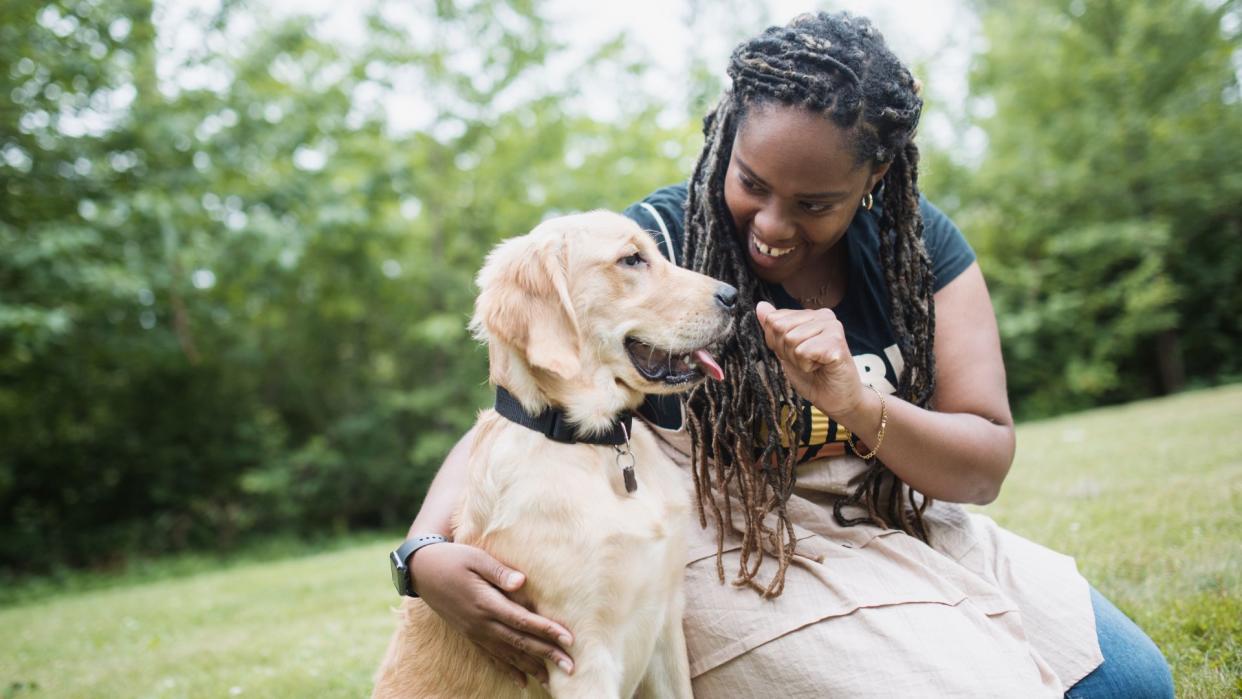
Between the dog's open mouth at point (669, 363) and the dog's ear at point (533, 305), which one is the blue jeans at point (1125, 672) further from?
the dog's ear at point (533, 305)

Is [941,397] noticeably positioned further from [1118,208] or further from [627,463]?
[1118,208]

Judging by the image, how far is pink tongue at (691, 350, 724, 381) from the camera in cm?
225

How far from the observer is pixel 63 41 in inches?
338

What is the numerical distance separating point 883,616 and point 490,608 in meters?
0.98

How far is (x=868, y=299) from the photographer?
2557mm

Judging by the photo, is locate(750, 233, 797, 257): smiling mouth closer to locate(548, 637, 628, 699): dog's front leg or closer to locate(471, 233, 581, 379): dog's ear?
locate(471, 233, 581, 379): dog's ear

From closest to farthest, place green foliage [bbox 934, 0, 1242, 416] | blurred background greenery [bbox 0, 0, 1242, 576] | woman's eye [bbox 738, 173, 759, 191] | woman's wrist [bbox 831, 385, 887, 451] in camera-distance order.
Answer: woman's wrist [bbox 831, 385, 887, 451] < woman's eye [bbox 738, 173, 759, 191] < blurred background greenery [bbox 0, 0, 1242, 576] < green foliage [bbox 934, 0, 1242, 416]

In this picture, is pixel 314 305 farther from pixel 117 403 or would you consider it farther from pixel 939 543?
pixel 939 543

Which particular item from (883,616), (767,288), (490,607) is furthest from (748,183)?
(490,607)

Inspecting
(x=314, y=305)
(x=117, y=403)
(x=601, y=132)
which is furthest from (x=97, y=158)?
(x=601, y=132)

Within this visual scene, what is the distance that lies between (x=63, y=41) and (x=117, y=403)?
6560 millimetres

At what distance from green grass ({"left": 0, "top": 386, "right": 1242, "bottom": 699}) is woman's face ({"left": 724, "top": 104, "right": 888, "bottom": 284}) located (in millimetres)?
1822

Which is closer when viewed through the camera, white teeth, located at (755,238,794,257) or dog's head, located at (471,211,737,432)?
dog's head, located at (471,211,737,432)

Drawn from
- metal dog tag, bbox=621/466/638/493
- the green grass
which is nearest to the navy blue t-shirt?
metal dog tag, bbox=621/466/638/493
